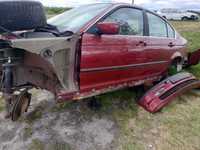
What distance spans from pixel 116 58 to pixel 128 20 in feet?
2.59

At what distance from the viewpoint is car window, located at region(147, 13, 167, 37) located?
212 inches

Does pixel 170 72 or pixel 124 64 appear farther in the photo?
pixel 170 72

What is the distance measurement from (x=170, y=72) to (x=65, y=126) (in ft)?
8.58

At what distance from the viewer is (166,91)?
532 cm

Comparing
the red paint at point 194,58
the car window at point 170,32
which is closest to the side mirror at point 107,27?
the car window at point 170,32

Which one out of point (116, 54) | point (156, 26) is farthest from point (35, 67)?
point (156, 26)

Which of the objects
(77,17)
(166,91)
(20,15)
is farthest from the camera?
(166,91)

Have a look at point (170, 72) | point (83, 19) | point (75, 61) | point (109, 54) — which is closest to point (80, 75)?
point (75, 61)

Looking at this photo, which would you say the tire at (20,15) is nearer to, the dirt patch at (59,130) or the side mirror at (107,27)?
the side mirror at (107,27)

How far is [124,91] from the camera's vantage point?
19.0 ft

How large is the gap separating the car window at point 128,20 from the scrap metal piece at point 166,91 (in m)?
1.07

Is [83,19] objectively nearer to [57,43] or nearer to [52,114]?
[57,43]

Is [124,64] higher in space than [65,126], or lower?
higher

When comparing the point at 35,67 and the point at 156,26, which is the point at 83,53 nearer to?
the point at 35,67
